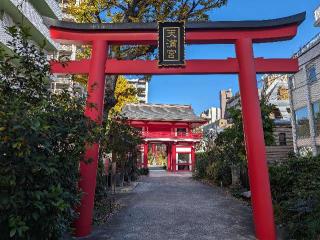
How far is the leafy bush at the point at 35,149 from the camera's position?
161 inches

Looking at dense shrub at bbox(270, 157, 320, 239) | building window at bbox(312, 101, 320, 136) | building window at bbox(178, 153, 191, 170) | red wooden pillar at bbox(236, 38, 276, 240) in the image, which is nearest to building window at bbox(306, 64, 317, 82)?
building window at bbox(312, 101, 320, 136)

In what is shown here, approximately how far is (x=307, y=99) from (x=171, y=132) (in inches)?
931

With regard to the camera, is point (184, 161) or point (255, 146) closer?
point (255, 146)

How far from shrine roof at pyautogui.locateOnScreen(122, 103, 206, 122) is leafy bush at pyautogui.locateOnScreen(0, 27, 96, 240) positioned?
3392cm

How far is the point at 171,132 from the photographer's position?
41.4 metres

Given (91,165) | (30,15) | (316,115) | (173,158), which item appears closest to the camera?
(91,165)

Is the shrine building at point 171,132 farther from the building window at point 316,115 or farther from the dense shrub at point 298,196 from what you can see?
the dense shrub at point 298,196

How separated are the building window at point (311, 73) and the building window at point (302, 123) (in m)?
1.96

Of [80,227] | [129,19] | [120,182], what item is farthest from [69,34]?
[120,182]

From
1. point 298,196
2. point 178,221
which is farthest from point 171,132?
point 298,196

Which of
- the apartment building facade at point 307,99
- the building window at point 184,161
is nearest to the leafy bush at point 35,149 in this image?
the apartment building facade at point 307,99

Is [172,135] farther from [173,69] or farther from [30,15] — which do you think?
[173,69]

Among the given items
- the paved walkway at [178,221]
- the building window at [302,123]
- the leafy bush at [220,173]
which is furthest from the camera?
the building window at [302,123]

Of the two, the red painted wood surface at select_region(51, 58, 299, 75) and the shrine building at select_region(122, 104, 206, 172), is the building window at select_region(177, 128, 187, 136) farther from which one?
the red painted wood surface at select_region(51, 58, 299, 75)
